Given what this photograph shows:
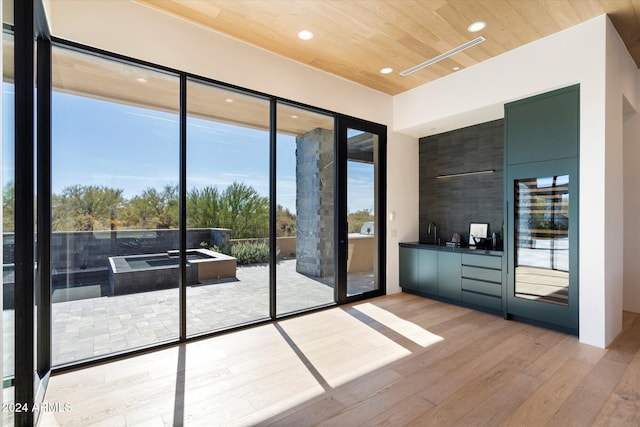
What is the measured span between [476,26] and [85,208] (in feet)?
13.8

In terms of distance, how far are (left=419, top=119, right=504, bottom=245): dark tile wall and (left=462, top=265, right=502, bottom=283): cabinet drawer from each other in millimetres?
749

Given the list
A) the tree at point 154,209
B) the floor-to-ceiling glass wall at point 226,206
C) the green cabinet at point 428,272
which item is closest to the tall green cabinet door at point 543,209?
the green cabinet at point 428,272

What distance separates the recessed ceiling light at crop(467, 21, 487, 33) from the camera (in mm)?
3242

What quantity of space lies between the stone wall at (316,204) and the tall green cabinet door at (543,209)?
91.5 inches

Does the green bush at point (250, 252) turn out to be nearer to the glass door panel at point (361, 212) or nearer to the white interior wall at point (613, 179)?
the glass door panel at point (361, 212)

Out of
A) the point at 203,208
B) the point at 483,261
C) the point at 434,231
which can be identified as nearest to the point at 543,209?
the point at 483,261

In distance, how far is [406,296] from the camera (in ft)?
16.8

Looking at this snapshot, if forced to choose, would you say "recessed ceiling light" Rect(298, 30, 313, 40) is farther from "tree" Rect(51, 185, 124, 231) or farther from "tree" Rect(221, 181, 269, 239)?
"tree" Rect(51, 185, 124, 231)

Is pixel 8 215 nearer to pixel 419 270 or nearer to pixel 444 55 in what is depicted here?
pixel 444 55

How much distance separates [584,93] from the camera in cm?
329

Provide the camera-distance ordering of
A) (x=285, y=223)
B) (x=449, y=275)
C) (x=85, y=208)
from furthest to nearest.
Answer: (x=449, y=275) < (x=285, y=223) < (x=85, y=208)

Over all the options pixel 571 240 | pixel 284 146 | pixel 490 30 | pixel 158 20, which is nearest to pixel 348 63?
pixel 284 146

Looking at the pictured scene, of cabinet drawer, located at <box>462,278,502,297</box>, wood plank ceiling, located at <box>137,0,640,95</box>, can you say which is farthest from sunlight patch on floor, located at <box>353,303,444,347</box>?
wood plank ceiling, located at <box>137,0,640,95</box>

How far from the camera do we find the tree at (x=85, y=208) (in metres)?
2.74
